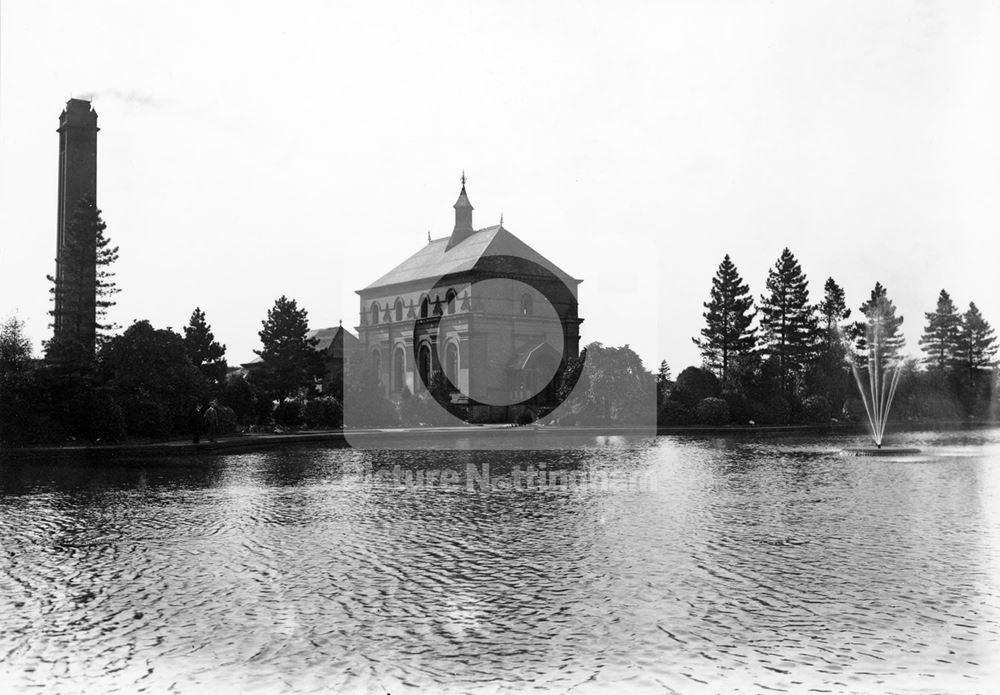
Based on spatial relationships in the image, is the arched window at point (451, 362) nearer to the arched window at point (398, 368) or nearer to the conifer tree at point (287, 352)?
the arched window at point (398, 368)

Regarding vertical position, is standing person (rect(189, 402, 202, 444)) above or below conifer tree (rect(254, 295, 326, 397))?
below

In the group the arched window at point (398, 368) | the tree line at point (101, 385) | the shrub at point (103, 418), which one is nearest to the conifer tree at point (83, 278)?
the tree line at point (101, 385)

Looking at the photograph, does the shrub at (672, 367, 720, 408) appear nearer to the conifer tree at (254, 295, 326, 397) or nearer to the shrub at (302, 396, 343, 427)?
the shrub at (302, 396, 343, 427)

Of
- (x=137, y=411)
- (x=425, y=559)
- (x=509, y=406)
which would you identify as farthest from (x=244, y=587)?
(x=509, y=406)

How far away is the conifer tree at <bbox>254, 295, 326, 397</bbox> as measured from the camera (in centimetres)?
5700

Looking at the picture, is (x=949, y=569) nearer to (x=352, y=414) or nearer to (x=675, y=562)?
(x=675, y=562)

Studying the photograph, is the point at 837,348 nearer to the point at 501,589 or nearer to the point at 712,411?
the point at 712,411

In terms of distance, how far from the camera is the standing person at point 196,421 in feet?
106

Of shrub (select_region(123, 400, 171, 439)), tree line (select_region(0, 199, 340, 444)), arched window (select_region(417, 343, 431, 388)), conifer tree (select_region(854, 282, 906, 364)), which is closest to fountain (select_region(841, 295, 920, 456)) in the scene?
conifer tree (select_region(854, 282, 906, 364))

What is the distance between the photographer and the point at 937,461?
27078mm

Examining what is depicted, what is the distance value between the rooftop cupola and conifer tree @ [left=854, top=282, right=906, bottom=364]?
3577cm

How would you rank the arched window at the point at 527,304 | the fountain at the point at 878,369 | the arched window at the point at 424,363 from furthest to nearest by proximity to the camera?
the arched window at the point at 424,363, the fountain at the point at 878,369, the arched window at the point at 527,304

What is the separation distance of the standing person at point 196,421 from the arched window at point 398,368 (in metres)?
29.1

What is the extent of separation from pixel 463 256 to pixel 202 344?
19.7 m
